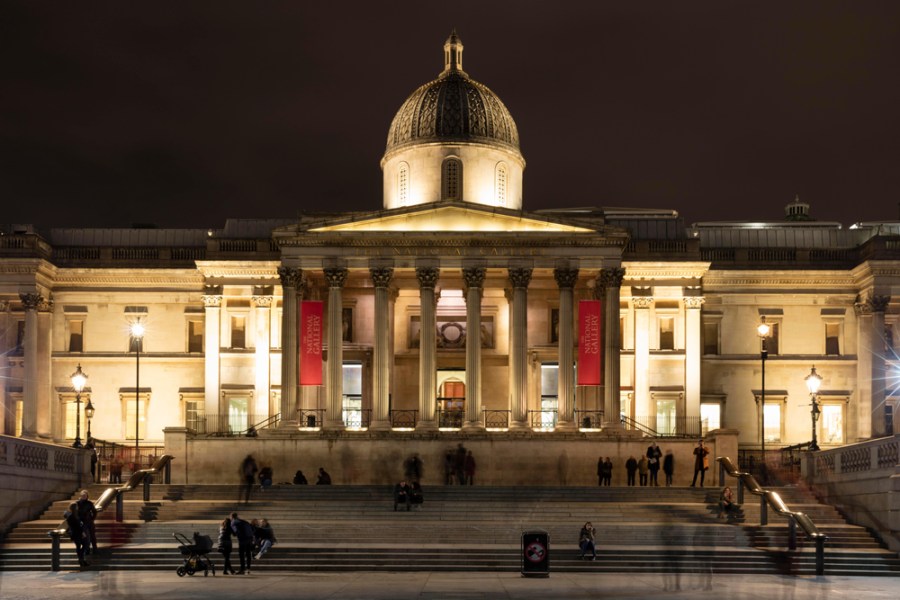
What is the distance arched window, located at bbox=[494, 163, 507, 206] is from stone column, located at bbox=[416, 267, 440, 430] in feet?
22.2

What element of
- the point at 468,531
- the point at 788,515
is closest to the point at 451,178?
the point at 468,531

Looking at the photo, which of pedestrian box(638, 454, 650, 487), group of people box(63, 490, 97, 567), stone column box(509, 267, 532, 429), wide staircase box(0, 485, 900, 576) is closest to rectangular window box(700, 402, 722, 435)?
pedestrian box(638, 454, 650, 487)

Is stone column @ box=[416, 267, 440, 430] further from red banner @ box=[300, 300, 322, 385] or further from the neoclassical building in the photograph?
red banner @ box=[300, 300, 322, 385]

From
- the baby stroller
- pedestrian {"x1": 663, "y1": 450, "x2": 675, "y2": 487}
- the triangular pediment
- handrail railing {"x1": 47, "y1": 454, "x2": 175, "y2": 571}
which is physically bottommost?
the baby stroller

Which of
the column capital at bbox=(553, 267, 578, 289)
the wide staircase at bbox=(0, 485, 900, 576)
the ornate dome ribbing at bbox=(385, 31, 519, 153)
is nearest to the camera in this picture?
the wide staircase at bbox=(0, 485, 900, 576)

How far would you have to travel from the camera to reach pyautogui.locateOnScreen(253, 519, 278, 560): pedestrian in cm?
3681

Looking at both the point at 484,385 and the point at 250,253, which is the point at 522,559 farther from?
the point at 250,253

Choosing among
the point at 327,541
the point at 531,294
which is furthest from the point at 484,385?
the point at 327,541

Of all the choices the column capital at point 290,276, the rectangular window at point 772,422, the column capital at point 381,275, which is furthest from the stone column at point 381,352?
the rectangular window at point 772,422

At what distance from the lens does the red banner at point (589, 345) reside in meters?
57.4

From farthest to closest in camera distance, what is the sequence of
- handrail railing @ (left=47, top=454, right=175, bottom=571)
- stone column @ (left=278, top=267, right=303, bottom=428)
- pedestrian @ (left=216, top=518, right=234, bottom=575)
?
stone column @ (left=278, top=267, right=303, bottom=428)
handrail railing @ (left=47, top=454, right=175, bottom=571)
pedestrian @ (left=216, top=518, right=234, bottom=575)

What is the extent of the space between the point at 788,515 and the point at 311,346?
23578 millimetres

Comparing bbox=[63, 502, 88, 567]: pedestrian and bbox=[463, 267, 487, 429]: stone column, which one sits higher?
bbox=[463, 267, 487, 429]: stone column

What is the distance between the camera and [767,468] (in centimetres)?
5700
